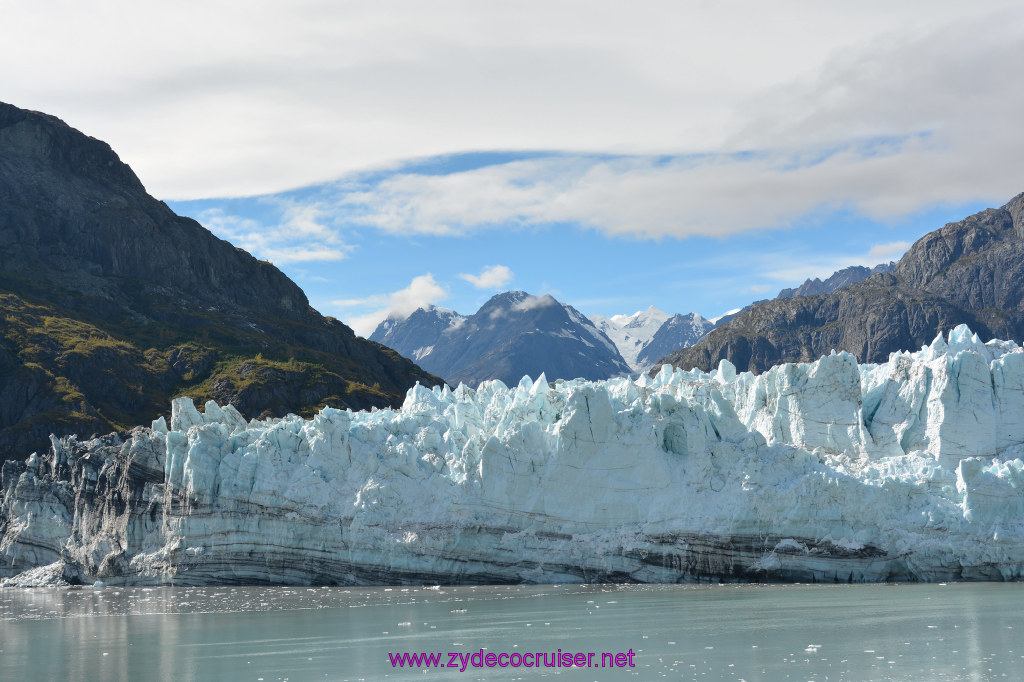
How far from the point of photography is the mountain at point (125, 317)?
318ft

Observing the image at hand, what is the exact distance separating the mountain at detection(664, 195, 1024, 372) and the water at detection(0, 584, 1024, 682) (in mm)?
142217

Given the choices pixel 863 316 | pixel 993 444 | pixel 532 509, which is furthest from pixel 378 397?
pixel 863 316

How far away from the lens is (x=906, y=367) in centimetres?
4678

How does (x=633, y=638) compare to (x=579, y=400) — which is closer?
(x=633, y=638)

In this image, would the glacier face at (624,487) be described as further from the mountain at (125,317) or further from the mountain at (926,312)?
the mountain at (926,312)

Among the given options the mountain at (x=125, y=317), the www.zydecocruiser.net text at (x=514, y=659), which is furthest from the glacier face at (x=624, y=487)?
the mountain at (x=125, y=317)

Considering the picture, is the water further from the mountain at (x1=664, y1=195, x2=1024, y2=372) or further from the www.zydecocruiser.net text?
the mountain at (x1=664, y1=195, x2=1024, y2=372)

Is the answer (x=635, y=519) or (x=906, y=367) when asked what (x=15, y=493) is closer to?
(x=635, y=519)

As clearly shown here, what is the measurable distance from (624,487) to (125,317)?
91381mm

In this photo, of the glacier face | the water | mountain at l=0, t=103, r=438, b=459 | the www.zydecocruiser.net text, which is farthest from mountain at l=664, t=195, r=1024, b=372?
the www.zydecocruiser.net text

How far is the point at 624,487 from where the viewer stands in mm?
44125

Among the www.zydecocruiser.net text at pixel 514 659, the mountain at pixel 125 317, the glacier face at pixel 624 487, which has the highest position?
the mountain at pixel 125 317

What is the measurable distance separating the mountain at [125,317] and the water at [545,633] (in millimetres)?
48895

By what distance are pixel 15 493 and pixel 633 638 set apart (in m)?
42.8
